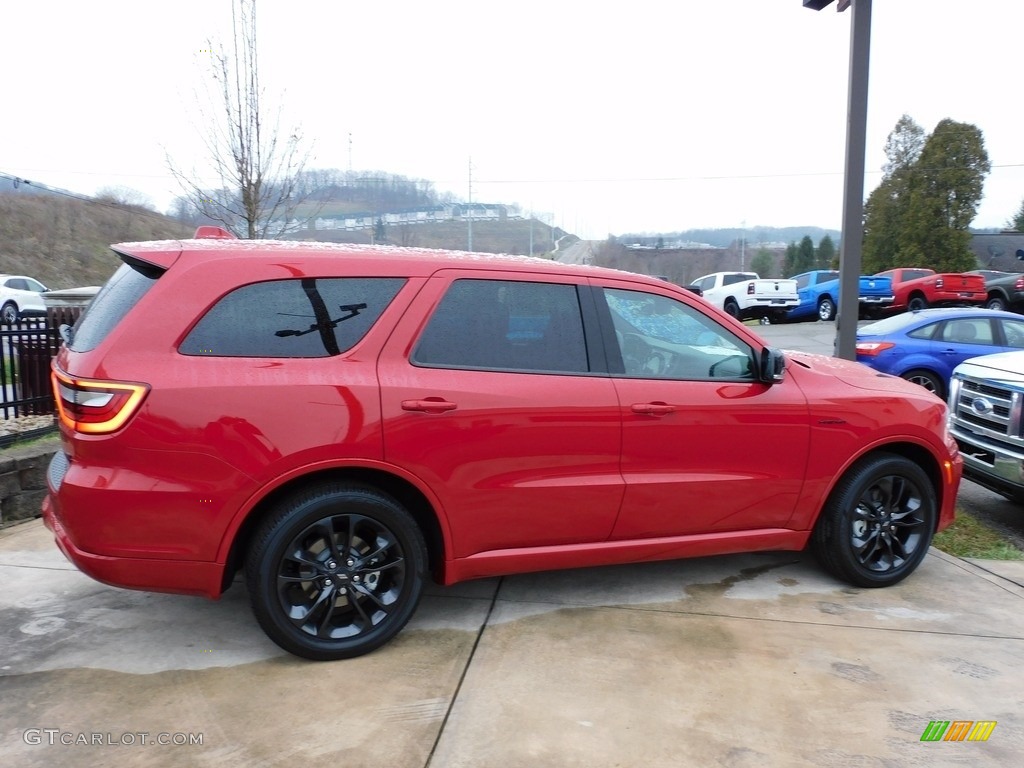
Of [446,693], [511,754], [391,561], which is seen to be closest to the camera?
[511,754]

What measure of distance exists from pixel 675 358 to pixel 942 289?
74.0 ft

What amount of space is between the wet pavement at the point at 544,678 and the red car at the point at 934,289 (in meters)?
21.4

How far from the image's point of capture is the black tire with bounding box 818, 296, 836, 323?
23453 mm

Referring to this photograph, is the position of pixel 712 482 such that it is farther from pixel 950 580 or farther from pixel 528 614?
pixel 950 580

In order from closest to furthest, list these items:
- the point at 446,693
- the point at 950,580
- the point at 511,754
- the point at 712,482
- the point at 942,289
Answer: the point at 511,754 → the point at 446,693 → the point at 712,482 → the point at 950,580 → the point at 942,289

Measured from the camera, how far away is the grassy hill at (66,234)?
4997 cm

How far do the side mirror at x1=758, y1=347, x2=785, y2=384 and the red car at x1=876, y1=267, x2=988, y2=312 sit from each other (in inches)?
870

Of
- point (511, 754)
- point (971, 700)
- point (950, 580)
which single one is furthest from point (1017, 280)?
point (511, 754)

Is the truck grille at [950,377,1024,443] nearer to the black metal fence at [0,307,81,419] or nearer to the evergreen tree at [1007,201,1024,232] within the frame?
the black metal fence at [0,307,81,419]

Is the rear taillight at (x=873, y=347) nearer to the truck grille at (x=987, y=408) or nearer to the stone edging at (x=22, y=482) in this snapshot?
the truck grille at (x=987, y=408)

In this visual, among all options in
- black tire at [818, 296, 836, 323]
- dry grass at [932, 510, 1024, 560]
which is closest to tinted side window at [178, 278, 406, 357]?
dry grass at [932, 510, 1024, 560]

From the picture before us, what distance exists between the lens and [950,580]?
14.5 feet
